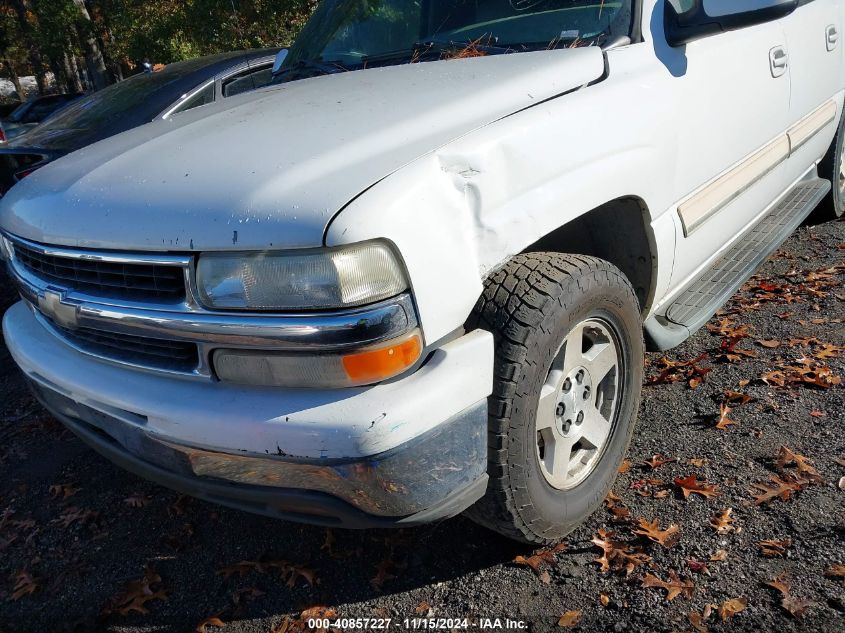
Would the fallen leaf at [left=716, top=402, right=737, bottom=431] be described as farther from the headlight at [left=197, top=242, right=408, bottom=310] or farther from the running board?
the headlight at [left=197, top=242, right=408, bottom=310]

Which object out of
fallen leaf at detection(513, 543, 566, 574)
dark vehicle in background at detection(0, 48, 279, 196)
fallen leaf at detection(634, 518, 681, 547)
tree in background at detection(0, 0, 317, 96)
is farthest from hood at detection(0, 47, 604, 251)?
tree in background at detection(0, 0, 317, 96)

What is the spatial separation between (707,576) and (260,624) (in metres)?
1.38

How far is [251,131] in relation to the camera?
2.16 meters

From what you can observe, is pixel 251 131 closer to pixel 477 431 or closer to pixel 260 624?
pixel 477 431

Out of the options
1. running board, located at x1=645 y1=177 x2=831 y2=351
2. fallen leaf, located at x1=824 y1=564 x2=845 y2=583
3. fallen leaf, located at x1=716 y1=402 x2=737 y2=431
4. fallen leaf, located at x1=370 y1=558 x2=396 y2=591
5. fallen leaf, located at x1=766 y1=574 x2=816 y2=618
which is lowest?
fallen leaf, located at x1=716 y1=402 x2=737 y2=431

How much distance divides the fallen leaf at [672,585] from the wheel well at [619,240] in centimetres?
98

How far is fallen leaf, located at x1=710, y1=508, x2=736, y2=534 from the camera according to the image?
7.66 feet

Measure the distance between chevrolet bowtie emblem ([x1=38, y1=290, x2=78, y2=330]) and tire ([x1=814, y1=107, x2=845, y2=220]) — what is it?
4.47 meters

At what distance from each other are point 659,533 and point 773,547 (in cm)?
34

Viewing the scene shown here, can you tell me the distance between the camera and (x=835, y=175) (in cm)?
471

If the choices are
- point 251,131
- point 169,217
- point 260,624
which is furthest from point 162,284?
point 260,624

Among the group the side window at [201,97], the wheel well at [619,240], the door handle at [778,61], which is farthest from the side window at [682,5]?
the side window at [201,97]

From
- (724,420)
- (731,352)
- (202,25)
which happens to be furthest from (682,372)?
(202,25)

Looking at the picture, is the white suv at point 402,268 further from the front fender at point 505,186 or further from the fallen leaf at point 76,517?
the fallen leaf at point 76,517
